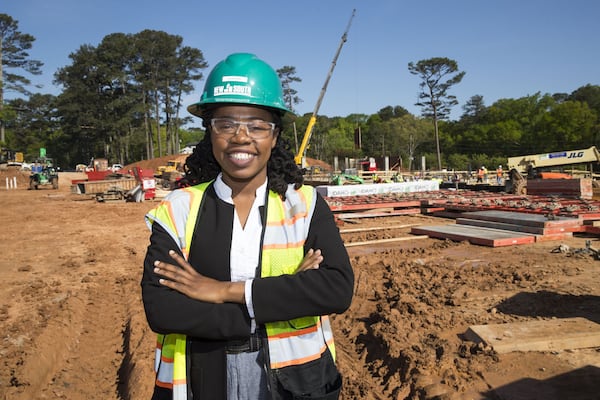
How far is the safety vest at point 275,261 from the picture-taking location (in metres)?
1.73

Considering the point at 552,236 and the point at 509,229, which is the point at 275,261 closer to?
the point at 552,236

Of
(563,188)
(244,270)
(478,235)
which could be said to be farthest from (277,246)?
(563,188)

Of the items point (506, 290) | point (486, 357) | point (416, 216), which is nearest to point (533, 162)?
point (416, 216)

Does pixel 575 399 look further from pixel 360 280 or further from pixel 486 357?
pixel 360 280

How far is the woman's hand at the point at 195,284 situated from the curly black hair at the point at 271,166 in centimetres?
52

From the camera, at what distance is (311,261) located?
183 cm

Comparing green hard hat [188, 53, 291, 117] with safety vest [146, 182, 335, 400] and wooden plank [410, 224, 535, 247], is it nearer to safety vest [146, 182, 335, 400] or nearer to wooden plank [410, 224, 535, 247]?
safety vest [146, 182, 335, 400]

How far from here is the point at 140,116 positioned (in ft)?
203

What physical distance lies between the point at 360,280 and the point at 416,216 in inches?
325

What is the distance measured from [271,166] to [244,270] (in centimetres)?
56

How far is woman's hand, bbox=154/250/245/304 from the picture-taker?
1.73m

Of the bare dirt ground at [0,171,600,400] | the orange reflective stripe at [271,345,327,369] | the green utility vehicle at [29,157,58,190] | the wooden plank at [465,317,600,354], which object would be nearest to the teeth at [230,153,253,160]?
the orange reflective stripe at [271,345,327,369]

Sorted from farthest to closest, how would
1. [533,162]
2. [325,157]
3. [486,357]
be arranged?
[325,157] → [533,162] → [486,357]

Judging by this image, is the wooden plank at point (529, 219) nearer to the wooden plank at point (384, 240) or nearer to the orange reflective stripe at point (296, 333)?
the wooden plank at point (384, 240)
